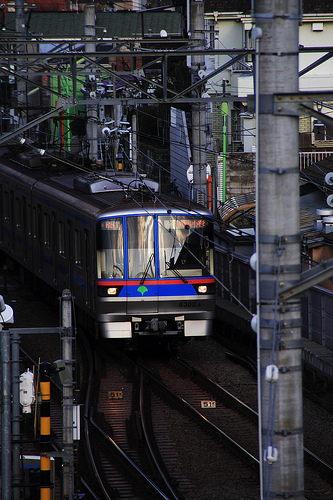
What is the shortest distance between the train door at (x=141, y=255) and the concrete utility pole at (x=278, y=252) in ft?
25.8

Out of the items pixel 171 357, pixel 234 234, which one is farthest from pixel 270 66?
pixel 234 234

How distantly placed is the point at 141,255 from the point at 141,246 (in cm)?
13

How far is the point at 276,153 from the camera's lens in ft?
15.4

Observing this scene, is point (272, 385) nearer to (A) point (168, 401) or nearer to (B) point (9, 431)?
(B) point (9, 431)

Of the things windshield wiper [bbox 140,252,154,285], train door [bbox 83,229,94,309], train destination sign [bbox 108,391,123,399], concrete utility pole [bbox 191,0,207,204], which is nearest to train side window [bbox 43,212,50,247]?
train door [bbox 83,229,94,309]

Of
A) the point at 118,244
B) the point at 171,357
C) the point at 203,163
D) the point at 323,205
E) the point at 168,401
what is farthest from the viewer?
the point at 323,205

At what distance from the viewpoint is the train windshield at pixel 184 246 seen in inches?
501

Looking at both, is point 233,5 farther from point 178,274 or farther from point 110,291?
point 110,291

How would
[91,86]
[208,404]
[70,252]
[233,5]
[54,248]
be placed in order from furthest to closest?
[233,5]
[91,86]
[54,248]
[70,252]
[208,404]

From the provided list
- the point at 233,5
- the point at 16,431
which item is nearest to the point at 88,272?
the point at 16,431

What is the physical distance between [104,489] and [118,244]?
15.8 feet

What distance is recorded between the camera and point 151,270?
12734mm

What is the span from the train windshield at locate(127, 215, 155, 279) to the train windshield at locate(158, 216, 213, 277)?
135 millimetres

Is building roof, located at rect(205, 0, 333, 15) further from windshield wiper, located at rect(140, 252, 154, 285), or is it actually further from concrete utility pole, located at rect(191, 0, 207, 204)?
windshield wiper, located at rect(140, 252, 154, 285)
